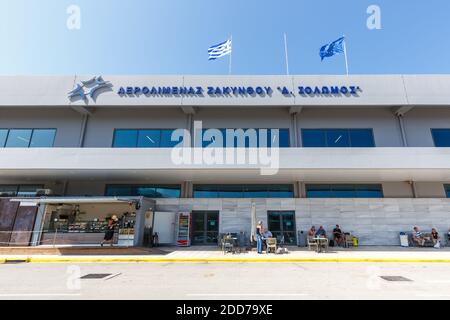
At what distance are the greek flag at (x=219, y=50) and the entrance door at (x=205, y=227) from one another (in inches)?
457

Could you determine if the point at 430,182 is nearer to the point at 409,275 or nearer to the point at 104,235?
the point at 409,275

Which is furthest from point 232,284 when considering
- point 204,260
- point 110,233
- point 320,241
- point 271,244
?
point 110,233

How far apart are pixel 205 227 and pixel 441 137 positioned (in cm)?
1785

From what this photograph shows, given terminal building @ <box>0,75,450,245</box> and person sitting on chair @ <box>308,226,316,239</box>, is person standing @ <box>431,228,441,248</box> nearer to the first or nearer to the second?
terminal building @ <box>0,75,450,245</box>

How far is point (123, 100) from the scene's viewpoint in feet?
53.8

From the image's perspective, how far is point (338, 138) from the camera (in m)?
17.4

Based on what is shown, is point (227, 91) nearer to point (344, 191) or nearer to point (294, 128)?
point (294, 128)

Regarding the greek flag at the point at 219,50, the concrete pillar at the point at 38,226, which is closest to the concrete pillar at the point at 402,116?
the greek flag at the point at 219,50

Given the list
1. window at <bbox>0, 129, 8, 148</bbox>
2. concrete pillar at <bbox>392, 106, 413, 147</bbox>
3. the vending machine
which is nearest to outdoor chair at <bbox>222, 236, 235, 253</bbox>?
the vending machine

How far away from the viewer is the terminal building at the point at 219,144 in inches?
574

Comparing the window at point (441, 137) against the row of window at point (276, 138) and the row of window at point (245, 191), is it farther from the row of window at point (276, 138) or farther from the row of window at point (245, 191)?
the row of window at point (245, 191)

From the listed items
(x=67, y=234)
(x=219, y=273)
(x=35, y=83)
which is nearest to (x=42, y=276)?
(x=219, y=273)
